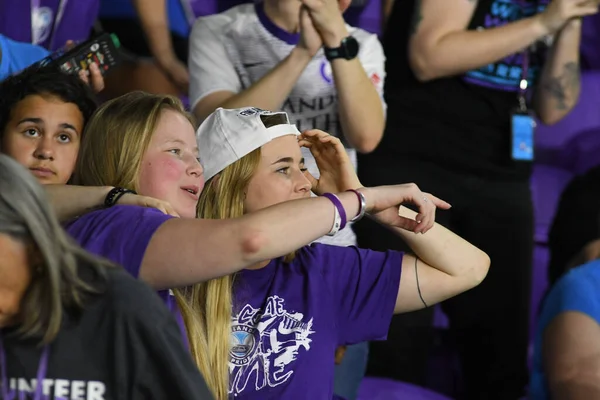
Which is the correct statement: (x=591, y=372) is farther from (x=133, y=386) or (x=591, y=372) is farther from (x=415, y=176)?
(x=133, y=386)

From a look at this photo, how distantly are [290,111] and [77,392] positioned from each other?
126 centimetres

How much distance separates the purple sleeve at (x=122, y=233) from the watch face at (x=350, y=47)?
2.83 ft

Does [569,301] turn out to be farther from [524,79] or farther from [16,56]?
[16,56]

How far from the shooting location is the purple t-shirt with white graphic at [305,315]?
5.67 ft

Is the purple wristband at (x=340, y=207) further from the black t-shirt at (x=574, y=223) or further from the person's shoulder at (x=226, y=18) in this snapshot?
the black t-shirt at (x=574, y=223)

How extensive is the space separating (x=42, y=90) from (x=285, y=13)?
64cm

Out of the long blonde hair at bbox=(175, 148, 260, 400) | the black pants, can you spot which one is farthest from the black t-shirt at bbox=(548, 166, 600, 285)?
the long blonde hair at bbox=(175, 148, 260, 400)

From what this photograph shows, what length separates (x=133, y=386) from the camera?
121cm

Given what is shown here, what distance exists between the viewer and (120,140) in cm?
162

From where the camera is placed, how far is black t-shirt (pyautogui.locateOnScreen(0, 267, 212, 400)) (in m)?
1.20

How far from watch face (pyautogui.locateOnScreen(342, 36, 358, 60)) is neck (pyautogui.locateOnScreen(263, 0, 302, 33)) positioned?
8.2 inches

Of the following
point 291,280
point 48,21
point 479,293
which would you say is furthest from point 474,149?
point 48,21

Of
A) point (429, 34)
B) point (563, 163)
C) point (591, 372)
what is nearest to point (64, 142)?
point (429, 34)

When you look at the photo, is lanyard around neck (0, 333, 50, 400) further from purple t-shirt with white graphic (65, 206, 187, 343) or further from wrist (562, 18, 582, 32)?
wrist (562, 18, 582, 32)
